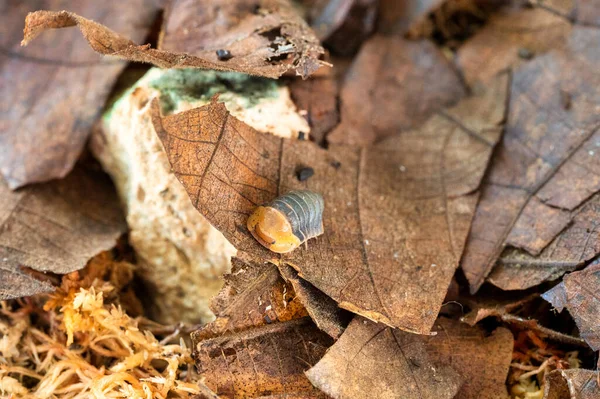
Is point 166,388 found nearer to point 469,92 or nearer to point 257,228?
point 257,228

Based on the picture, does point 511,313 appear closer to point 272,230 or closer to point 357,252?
point 357,252

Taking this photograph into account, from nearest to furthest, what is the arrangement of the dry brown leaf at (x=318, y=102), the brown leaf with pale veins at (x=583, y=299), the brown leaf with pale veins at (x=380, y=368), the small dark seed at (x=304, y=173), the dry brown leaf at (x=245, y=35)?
the brown leaf with pale veins at (x=380, y=368), the brown leaf with pale veins at (x=583, y=299), the dry brown leaf at (x=245, y=35), the small dark seed at (x=304, y=173), the dry brown leaf at (x=318, y=102)

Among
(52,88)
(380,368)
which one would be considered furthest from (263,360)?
(52,88)

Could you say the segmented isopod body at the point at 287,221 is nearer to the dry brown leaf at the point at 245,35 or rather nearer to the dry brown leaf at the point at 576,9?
the dry brown leaf at the point at 245,35

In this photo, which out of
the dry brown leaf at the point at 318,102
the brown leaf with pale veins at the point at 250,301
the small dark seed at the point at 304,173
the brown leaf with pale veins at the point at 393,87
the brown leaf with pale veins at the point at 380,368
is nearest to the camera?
the brown leaf with pale veins at the point at 380,368

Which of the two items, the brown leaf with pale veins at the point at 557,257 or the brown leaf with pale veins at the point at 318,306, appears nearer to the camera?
the brown leaf with pale veins at the point at 318,306

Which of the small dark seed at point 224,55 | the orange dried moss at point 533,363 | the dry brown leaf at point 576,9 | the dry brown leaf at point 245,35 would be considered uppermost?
the dry brown leaf at point 245,35

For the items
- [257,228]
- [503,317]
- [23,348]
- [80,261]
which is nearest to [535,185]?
[503,317]

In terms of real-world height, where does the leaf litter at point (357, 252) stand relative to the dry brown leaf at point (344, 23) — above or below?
below

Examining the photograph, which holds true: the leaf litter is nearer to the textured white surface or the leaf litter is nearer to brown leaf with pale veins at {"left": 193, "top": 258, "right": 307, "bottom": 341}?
brown leaf with pale veins at {"left": 193, "top": 258, "right": 307, "bottom": 341}

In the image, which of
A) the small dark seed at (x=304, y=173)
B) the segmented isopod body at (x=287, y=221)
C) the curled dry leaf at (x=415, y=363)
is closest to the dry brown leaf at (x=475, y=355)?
the curled dry leaf at (x=415, y=363)

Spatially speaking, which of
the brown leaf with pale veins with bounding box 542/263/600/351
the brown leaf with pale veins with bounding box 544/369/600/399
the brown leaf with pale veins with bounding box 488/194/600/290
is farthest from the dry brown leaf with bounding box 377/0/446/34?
the brown leaf with pale veins with bounding box 544/369/600/399
